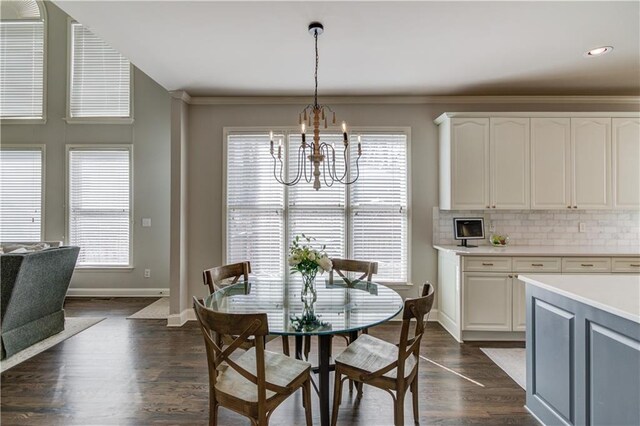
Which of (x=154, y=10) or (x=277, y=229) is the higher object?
(x=154, y=10)

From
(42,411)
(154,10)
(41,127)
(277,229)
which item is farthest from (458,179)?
(41,127)

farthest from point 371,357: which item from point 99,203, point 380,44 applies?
point 99,203

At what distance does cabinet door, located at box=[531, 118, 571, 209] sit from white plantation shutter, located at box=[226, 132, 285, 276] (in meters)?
2.92

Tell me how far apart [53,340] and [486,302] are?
175 inches

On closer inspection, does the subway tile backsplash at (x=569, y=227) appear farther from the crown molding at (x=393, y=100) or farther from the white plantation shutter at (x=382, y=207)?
the crown molding at (x=393, y=100)

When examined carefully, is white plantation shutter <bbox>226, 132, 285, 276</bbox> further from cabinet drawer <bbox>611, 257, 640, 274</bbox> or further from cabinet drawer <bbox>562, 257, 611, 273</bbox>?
cabinet drawer <bbox>611, 257, 640, 274</bbox>

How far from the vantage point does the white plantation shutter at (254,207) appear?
402 cm

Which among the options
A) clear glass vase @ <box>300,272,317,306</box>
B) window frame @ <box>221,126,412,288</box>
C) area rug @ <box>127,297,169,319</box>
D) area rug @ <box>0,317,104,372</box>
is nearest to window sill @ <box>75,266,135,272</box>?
area rug @ <box>127,297,169,319</box>

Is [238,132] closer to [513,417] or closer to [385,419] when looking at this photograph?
[385,419]

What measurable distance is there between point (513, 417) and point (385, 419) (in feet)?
2.75

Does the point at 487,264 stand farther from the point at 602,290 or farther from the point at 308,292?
the point at 308,292

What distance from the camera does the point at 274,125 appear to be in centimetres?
404

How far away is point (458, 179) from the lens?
3654 millimetres

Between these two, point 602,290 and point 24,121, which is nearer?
point 602,290
